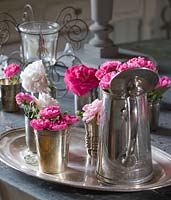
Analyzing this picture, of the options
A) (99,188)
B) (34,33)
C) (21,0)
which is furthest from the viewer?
(21,0)

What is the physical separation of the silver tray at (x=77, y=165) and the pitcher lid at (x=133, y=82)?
18 centimetres

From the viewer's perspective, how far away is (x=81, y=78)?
1298mm

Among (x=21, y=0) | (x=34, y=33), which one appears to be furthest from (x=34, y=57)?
(x=21, y=0)

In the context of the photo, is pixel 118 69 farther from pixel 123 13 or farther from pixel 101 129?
pixel 123 13

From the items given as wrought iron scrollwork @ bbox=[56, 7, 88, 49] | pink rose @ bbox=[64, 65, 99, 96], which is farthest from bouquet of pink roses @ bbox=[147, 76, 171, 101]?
wrought iron scrollwork @ bbox=[56, 7, 88, 49]

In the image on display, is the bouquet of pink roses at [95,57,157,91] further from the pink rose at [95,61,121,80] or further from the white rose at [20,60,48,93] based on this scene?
the white rose at [20,60,48,93]

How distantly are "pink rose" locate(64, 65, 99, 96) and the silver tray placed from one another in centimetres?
12

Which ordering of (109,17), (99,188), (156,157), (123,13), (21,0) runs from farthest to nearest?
(123,13) < (21,0) < (109,17) < (156,157) < (99,188)

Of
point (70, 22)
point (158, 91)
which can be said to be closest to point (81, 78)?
point (158, 91)

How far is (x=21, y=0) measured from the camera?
2.51 meters

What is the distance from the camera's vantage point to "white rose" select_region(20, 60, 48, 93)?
1.32m

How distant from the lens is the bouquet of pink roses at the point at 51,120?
1146 millimetres

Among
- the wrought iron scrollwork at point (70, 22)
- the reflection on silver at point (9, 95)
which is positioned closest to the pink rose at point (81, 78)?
the reflection on silver at point (9, 95)

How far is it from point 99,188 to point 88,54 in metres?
0.91
